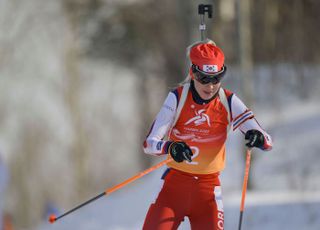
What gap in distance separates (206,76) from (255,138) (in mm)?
591

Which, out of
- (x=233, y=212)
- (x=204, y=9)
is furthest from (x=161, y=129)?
(x=233, y=212)

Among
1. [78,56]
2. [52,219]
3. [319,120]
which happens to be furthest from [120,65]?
[52,219]

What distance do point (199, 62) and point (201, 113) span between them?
39cm

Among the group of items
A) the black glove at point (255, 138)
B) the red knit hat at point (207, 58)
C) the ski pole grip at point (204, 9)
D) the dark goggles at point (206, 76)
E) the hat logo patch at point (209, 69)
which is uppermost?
the ski pole grip at point (204, 9)

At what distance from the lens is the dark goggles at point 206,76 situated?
6.04m

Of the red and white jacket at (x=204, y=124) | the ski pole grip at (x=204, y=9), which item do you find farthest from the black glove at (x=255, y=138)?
the ski pole grip at (x=204, y=9)

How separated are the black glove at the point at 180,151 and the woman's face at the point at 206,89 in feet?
1.60

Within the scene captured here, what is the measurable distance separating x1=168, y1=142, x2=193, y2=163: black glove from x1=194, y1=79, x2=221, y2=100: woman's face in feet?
1.60

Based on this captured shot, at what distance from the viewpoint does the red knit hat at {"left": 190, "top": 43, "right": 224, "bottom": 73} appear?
6047 millimetres

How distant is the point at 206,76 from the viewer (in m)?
6.05

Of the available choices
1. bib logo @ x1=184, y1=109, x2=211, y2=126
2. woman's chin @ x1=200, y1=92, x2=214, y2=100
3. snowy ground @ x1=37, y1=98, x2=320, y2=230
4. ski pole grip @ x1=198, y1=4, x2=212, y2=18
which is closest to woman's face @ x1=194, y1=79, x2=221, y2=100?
woman's chin @ x1=200, y1=92, x2=214, y2=100

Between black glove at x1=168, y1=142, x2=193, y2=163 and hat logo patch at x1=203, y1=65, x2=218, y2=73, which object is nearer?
black glove at x1=168, y1=142, x2=193, y2=163

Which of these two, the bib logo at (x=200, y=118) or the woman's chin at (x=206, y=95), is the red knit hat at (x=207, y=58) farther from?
the bib logo at (x=200, y=118)

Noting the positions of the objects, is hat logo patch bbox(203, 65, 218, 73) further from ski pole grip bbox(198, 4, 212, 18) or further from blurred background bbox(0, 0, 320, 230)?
blurred background bbox(0, 0, 320, 230)
